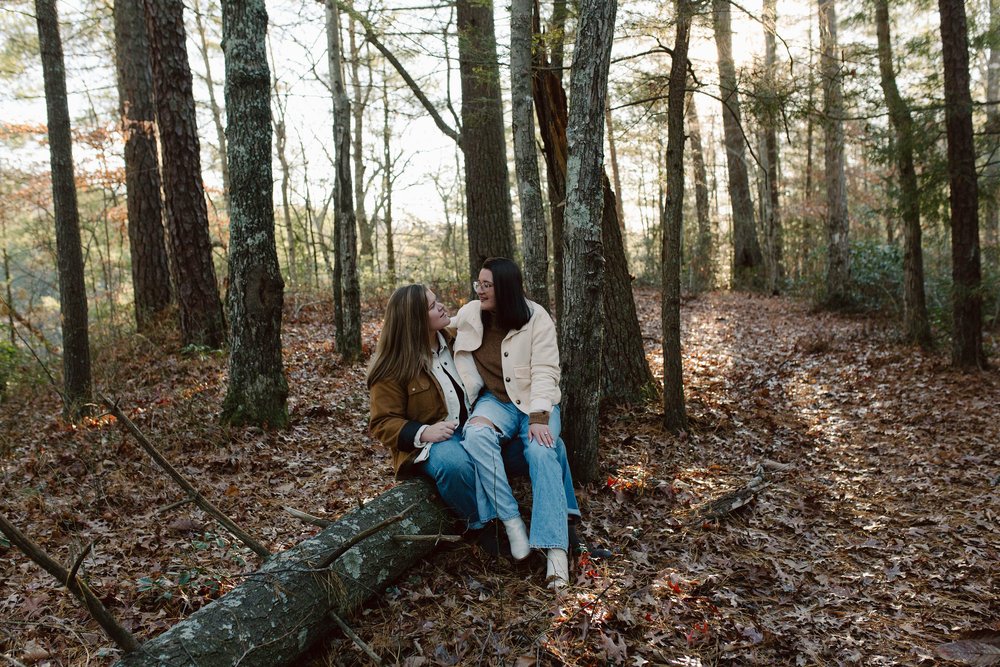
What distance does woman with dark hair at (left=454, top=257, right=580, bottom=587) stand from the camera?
3.72m

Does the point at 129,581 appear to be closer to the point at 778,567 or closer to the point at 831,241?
the point at 778,567

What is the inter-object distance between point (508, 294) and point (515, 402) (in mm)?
731

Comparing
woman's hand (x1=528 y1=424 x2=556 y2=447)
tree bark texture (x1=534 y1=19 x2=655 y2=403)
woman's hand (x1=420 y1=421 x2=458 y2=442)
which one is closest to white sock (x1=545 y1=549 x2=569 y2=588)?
woman's hand (x1=528 y1=424 x2=556 y2=447)

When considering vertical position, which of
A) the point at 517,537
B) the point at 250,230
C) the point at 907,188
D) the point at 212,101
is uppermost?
the point at 212,101

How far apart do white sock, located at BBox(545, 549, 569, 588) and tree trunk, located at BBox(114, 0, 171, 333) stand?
8333mm

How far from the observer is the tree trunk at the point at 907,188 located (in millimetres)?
8109

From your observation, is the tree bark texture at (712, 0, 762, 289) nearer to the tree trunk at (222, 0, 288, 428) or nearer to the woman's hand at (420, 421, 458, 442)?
the tree trunk at (222, 0, 288, 428)

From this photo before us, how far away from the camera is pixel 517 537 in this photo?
3.73 meters

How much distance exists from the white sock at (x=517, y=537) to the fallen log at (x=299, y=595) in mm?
418

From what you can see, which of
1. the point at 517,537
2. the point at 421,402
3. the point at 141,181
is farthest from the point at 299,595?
the point at 141,181

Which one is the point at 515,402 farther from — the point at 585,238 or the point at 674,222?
the point at 674,222

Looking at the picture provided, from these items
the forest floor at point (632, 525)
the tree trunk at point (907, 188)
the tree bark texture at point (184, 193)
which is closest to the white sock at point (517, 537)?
the forest floor at point (632, 525)

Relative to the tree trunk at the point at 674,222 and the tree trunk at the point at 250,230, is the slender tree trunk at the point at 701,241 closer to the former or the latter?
the tree trunk at the point at 674,222

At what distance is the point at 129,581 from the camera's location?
11.5 ft
